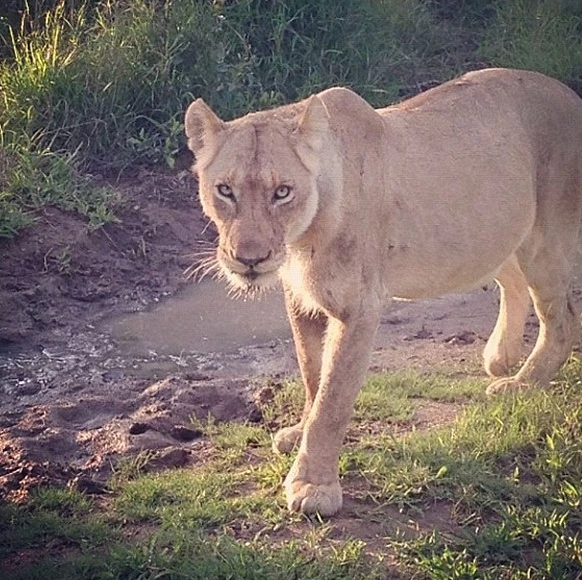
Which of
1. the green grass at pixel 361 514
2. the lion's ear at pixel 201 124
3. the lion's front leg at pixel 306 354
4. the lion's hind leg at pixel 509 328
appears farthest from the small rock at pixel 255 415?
the lion's ear at pixel 201 124

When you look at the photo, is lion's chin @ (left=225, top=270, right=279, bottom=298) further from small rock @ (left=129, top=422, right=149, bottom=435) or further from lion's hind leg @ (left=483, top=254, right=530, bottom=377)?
lion's hind leg @ (left=483, top=254, right=530, bottom=377)

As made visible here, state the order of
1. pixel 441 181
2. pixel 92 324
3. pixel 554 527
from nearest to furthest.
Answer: pixel 554 527 < pixel 441 181 < pixel 92 324

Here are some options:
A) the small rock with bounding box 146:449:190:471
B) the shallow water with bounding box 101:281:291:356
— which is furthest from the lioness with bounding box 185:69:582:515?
the shallow water with bounding box 101:281:291:356

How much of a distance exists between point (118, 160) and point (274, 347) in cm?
251

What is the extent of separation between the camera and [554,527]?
13.7 feet

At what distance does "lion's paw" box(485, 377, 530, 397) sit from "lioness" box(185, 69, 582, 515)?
2cm

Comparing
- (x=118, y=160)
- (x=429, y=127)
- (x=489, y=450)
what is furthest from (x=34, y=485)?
(x=118, y=160)

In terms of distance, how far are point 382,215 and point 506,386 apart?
1185 mm

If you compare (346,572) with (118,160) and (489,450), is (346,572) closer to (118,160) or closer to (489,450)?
(489,450)

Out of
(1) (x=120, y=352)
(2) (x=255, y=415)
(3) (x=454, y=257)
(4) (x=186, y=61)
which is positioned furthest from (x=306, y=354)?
(4) (x=186, y=61)

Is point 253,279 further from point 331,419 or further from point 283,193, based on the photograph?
point 331,419

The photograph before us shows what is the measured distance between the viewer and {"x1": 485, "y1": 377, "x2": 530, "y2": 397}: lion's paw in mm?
5375

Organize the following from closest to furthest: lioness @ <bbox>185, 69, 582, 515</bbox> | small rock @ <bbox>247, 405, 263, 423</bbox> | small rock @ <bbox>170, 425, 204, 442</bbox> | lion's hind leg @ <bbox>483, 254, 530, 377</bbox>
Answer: lioness @ <bbox>185, 69, 582, 515</bbox>, small rock @ <bbox>170, 425, 204, 442</bbox>, small rock @ <bbox>247, 405, 263, 423</bbox>, lion's hind leg @ <bbox>483, 254, 530, 377</bbox>

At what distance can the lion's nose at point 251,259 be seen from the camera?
13.2ft
